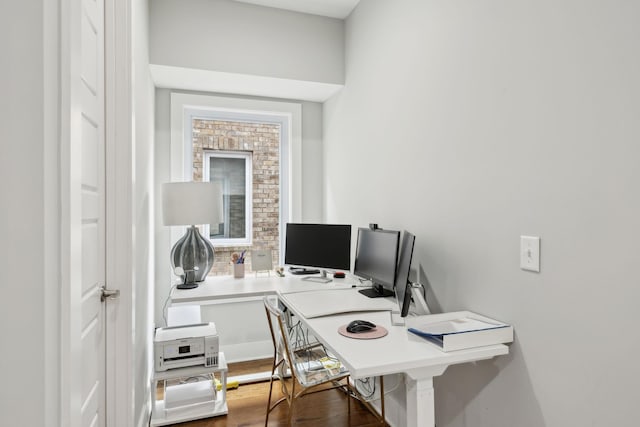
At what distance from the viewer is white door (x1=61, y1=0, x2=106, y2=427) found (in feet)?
2.02

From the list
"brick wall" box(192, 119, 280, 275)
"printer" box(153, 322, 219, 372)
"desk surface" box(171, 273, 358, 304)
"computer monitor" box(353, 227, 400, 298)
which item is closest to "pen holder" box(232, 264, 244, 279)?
"desk surface" box(171, 273, 358, 304)

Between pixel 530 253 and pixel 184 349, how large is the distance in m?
2.00

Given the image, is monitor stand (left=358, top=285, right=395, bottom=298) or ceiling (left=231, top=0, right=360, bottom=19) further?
ceiling (left=231, top=0, right=360, bottom=19)

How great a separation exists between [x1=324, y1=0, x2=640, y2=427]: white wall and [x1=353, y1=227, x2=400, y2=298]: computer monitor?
0.14 metres

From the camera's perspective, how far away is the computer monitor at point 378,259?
A: 1.96m

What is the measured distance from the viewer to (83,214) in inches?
49.5

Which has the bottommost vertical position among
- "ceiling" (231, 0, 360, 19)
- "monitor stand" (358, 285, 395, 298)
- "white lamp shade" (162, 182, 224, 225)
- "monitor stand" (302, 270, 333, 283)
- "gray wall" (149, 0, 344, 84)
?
"monitor stand" (302, 270, 333, 283)

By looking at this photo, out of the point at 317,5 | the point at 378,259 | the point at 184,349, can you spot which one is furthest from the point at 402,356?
the point at 317,5

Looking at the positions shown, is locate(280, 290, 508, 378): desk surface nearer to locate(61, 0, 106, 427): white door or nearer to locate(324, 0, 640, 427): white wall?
locate(324, 0, 640, 427): white wall

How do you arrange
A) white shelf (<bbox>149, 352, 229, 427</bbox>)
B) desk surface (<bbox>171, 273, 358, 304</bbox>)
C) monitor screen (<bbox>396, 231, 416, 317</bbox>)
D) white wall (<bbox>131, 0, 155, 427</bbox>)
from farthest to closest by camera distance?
desk surface (<bbox>171, 273, 358, 304</bbox>) < white shelf (<bbox>149, 352, 229, 427</bbox>) < white wall (<bbox>131, 0, 155, 427</bbox>) < monitor screen (<bbox>396, 231, 416, 317</bbox>)

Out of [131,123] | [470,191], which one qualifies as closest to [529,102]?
[470,191]

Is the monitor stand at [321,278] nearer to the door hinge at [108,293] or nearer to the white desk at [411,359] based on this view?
the white desk at [411,359]
